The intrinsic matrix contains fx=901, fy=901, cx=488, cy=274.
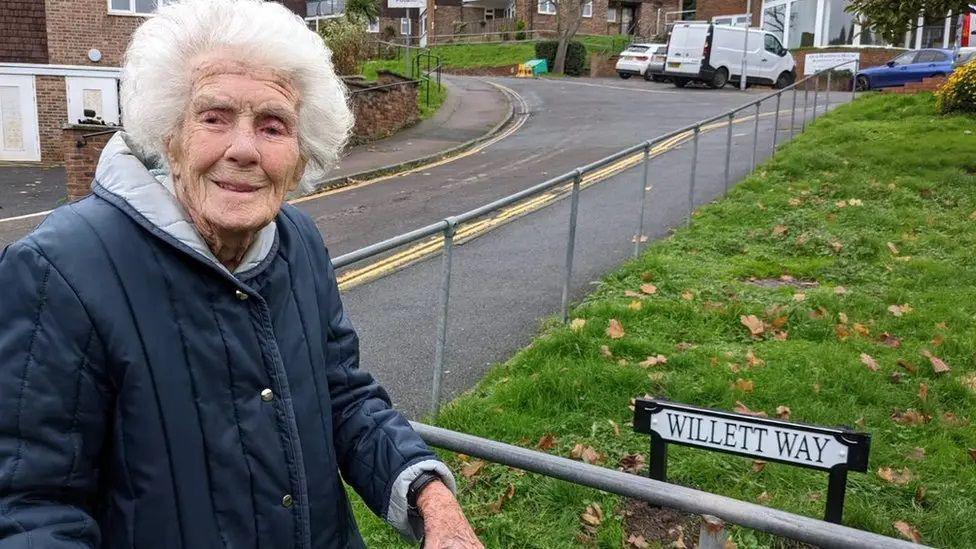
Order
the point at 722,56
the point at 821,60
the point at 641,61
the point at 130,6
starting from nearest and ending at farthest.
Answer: the point at 130,6, the point at 722,56, the point at 821,60, the point at 641,61

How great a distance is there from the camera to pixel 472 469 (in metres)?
Answer: 4.39

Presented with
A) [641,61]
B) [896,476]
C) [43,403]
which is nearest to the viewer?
[43,403]

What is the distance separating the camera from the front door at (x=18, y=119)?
66.4 feet

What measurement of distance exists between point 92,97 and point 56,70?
965 mm

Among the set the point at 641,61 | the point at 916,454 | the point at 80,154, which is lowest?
the point at 916,454

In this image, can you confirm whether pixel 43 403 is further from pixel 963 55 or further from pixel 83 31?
pixel 963 55

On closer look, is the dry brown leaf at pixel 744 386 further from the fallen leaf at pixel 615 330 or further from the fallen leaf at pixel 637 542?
the fallen leaf at pixel 637 542

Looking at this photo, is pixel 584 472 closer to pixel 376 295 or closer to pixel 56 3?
pixel 376 295

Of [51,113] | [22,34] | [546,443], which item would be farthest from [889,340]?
[22,34]

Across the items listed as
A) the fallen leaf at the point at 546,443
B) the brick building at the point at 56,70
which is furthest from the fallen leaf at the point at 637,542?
the brick building at the point at 56,70

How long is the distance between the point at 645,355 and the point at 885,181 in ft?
25.3

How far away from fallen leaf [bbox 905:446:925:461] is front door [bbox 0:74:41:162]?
798 inches

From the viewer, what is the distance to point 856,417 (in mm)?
4852

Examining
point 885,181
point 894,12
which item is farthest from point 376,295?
point 894,12
